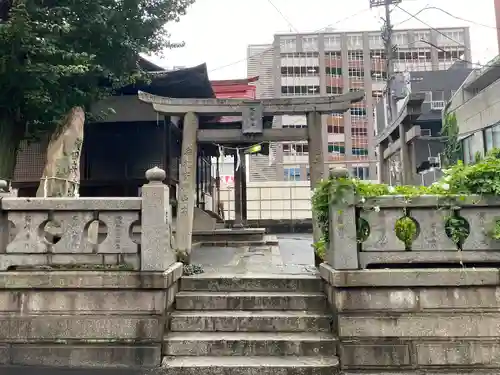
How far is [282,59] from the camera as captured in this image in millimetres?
51375

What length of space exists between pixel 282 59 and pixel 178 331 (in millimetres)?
50155

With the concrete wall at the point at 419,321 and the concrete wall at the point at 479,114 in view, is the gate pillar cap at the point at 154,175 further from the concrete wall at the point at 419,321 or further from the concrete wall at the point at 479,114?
the concrete wall at the point at 479,114

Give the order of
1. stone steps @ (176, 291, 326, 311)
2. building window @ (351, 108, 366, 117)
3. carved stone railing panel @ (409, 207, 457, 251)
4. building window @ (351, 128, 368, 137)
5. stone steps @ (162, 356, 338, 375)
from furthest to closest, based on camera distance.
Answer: building window @ (351, 108, 366, 117)
building window @ (351, 128, 368, 137)
stone steps @ (176, 291, 326, 311)
carved stone railing panel @ (409, 207, 457, 251)
stone steps @ (162, 356, 338, 375)

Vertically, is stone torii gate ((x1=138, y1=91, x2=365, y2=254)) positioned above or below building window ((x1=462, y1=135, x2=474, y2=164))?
below

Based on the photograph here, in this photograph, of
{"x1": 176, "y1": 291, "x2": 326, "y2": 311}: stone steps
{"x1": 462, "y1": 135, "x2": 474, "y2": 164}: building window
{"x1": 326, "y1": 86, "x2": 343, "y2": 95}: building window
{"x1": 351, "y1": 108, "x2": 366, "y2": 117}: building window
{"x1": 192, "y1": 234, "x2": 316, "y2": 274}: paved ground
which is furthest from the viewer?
{"x1": 326, "y1": 86, "x2": 343, "y2": 95}: building window

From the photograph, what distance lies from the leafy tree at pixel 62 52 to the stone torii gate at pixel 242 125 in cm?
207

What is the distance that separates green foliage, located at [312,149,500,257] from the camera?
504 centimetres

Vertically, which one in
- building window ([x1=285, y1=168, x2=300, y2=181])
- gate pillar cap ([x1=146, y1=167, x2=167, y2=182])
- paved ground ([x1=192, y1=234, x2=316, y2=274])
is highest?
building window ([x1=285, y1=168, x2=300, y2=181])

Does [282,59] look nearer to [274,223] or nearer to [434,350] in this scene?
[274,223]

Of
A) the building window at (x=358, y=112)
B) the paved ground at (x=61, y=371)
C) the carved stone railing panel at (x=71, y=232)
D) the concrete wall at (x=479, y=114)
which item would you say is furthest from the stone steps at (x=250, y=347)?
the building window at (x=358, y=112)

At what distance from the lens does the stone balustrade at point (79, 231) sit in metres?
5.26

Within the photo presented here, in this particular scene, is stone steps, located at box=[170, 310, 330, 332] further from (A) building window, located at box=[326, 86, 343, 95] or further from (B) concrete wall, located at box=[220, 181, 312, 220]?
(A) building window, located at box=[326, 86, 343, 95]

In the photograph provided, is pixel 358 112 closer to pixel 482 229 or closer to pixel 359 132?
pixel 359 132

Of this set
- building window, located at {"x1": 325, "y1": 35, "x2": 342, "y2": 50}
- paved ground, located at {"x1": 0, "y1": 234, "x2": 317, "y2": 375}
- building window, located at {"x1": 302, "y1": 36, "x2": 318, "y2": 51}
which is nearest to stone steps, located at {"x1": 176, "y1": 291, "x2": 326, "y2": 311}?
paved ground, located at {"x1": 0, "y1": 234, "x2": 317, "y2": 375}
